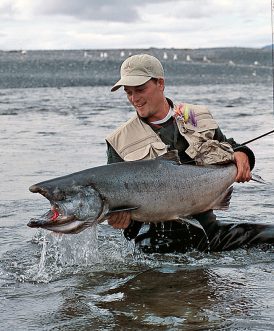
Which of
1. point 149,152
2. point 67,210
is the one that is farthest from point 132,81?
point 67,210

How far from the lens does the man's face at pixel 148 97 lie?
7.04 m

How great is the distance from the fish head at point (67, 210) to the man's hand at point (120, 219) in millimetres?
324

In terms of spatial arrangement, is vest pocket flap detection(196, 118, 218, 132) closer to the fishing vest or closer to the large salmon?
the fishing vest

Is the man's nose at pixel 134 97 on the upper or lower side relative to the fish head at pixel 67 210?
upper

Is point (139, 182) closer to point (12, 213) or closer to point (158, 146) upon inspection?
point (158, 146)

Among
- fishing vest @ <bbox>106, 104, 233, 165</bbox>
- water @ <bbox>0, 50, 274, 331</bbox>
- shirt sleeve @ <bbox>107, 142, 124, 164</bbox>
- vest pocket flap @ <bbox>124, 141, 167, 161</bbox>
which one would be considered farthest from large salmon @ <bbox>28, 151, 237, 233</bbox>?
shirt sleeve @ <bbox>107, 142, 124, 164</bbox>

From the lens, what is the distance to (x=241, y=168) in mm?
7098

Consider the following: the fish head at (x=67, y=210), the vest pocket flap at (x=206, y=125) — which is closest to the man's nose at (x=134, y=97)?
the vest pocket flap at (x=206, y=125)

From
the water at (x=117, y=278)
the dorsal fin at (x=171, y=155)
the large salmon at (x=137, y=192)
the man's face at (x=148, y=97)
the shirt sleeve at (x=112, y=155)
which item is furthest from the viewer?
the shirt sleeve at (x=112, y=155)

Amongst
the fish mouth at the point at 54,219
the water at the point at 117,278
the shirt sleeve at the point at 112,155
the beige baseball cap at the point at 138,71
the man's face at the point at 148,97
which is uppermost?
the beige baseball cap at the point at 138,71

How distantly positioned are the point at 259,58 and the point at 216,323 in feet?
335

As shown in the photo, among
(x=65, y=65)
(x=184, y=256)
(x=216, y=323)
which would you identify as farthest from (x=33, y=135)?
(x=65, y=65)

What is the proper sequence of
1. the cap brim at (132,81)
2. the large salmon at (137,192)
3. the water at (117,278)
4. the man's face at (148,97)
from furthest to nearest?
the man's face at (148,97) < the cap brim at (132,81) < the large salmon at (137,192) < the water at (117,278)

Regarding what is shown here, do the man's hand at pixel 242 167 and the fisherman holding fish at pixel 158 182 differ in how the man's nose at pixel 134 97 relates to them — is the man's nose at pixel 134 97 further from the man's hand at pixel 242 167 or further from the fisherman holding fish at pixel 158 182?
the man's hand at pixel 242 167
